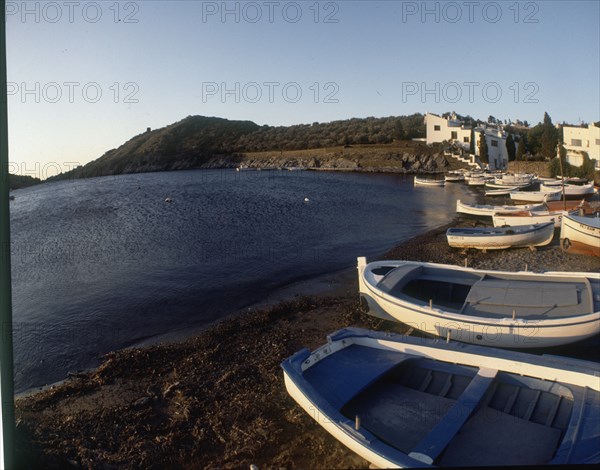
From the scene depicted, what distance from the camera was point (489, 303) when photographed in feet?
25.7

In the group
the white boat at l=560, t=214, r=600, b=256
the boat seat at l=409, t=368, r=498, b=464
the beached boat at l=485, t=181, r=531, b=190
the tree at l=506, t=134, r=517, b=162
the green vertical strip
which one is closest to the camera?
the green vertical strip

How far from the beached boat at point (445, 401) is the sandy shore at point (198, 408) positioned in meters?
0.50

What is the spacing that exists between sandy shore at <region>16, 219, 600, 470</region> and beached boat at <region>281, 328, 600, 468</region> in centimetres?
50

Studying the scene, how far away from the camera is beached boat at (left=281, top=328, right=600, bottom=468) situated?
4.10m

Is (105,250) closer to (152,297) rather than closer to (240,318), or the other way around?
(152,297)

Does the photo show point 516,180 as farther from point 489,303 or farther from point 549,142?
point 489,303

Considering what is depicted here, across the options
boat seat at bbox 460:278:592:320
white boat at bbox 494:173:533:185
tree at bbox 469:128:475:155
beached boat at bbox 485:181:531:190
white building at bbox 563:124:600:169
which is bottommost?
boat seat at bbox 460:278:592:320

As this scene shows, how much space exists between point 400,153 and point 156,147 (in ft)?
146

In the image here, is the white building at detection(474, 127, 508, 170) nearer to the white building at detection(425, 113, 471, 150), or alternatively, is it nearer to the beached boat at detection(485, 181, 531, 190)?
the white building at detection(425, 113, 471, 150)

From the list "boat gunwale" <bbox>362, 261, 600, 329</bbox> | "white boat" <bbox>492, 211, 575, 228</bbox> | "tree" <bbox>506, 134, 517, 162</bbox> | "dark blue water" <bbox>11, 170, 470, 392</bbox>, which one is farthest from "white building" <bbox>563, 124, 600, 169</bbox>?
"boat gunwale" <bbox>362, 261, 600, 329</bbox>

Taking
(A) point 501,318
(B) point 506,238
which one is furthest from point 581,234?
(A) point 501,318

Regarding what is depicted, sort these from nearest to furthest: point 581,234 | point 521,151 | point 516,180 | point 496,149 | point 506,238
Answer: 1. point 581,234
2. point 506,238
3. point 516,180
4. point 521,151
5. point 496,149

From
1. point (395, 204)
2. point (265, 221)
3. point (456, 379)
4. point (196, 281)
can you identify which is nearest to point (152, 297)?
point (196, 281)

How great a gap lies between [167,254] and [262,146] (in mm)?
58990
